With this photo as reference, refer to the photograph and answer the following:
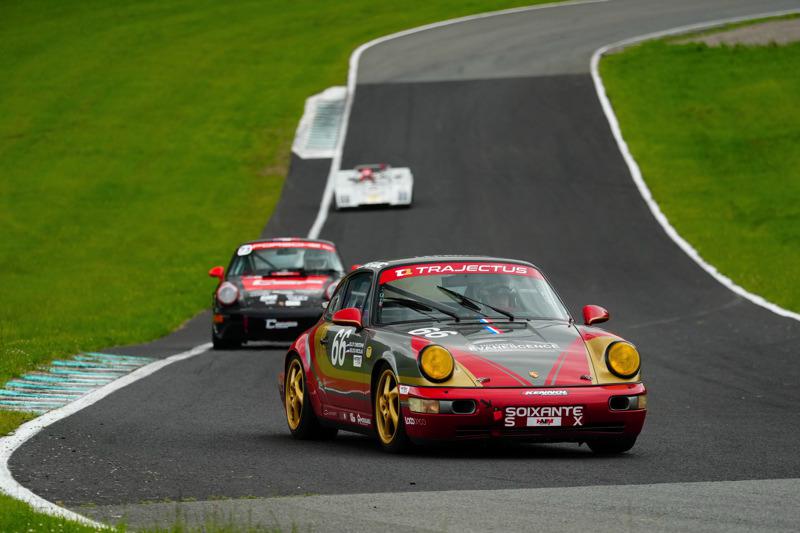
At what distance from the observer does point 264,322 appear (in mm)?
19656

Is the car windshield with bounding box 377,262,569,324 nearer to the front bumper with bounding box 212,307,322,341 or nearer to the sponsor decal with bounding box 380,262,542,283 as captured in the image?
the sponsor decal with bounding box 380,262,542,283

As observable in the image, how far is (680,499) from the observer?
7.28 metres

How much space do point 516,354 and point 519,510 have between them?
2466 millimetres

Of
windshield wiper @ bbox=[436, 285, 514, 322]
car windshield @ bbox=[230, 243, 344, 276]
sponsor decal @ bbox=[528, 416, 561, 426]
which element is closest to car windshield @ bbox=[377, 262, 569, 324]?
windshield wiper @ bbox=[436, 285, 514, 322]

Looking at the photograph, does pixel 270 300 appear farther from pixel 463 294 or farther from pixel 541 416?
pixel 541 416

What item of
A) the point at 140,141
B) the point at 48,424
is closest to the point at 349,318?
the point at 48,424

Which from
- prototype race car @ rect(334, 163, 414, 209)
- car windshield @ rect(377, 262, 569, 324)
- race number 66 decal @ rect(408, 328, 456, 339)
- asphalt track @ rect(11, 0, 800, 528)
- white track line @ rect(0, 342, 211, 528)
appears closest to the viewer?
white track line @ rect(0, 342, 211, 528)

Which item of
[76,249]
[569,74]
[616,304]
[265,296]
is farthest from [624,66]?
[265,296]

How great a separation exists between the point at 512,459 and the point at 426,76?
42.2m

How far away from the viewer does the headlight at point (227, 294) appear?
19781 millimetres

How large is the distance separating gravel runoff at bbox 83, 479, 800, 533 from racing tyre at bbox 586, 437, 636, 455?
1.55 m

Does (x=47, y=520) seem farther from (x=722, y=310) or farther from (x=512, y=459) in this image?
(x=722, y=310)

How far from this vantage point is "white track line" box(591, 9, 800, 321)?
2377 cm

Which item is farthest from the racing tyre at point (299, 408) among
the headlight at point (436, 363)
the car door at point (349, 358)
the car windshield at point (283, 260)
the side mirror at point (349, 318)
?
the car windshield at point (283, 260)
